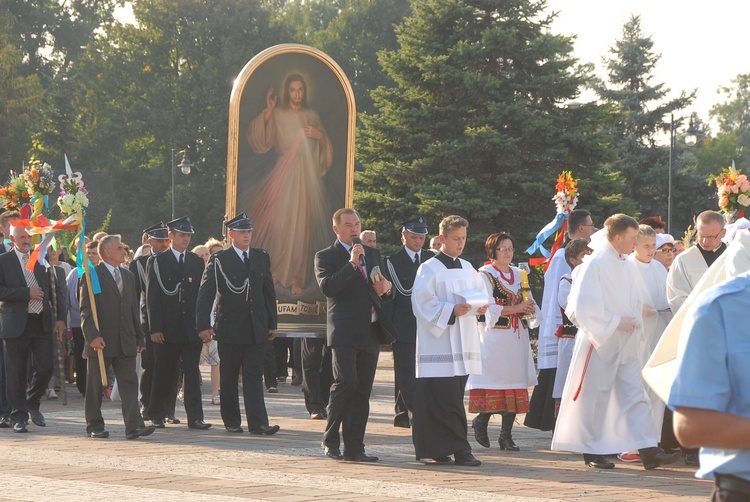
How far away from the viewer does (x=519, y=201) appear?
109 ft

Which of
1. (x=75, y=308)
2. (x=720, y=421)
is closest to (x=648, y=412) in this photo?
(x=720, y=421)

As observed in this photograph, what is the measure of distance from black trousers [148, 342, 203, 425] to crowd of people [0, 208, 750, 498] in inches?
0.7

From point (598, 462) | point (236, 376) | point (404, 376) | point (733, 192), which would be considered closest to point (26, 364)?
point (236, 376)

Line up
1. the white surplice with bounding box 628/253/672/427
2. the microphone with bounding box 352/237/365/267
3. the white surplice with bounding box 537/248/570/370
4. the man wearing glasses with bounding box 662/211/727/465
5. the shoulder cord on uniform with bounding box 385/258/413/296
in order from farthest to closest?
the shoulder cord on uniform with bounding box 385/258/413/296 < the white surplice with bounding box 537/248/570/370 < the white surplice with bounding box 628/253/672/427 < the man wearing glasses with bounding box 662/211/727/465 < the microphone with bounding box 352/237/365/267

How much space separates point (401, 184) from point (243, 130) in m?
17.7

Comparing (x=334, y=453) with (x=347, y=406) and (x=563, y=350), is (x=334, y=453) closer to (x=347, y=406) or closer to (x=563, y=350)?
(x=347, y=406)

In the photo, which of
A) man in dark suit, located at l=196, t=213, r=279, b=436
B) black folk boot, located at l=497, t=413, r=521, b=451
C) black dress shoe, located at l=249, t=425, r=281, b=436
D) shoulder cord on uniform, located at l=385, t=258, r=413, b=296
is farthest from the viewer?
shoulder cord on uniform, located at l=385, t=258, r=413, b=296

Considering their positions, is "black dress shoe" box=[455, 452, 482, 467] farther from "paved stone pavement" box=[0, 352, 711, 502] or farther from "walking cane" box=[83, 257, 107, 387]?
"walking cane" box=[83, 257, 107, 387]

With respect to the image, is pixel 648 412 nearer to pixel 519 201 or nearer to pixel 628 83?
pixel 519 201

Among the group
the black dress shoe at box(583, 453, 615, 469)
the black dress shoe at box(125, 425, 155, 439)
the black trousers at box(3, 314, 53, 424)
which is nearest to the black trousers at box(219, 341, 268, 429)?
the black dress shoe at box(125, 425, 155, 439)

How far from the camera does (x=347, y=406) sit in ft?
33.5

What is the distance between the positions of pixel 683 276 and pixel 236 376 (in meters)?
4.37

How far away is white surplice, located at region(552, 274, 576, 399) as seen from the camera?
1128 centimetres

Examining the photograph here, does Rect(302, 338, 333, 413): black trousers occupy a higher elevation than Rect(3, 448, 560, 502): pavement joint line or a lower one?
higher
